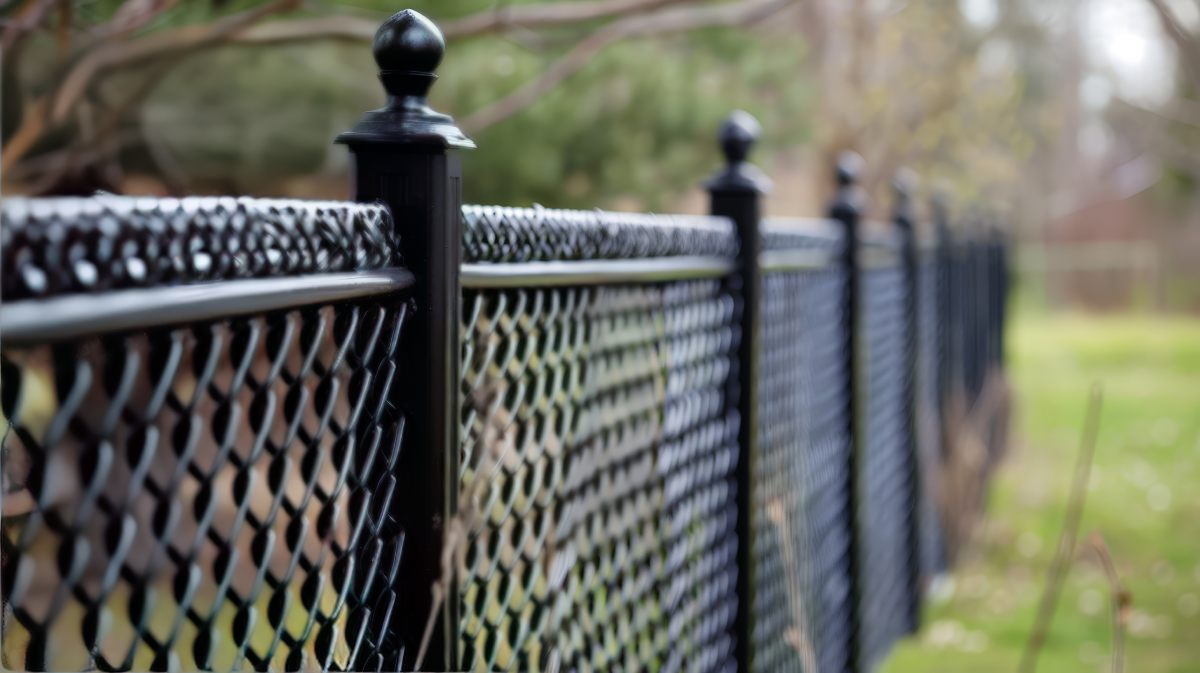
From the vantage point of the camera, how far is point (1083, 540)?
7559 millimetres

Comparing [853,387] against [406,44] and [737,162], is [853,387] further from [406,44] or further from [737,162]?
[406,44]

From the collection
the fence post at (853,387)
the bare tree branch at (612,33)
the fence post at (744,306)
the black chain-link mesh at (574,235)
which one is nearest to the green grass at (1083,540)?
the fence post at (744,306)

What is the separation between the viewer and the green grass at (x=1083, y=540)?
21.0 feet

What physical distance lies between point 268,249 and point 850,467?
4.14 meters

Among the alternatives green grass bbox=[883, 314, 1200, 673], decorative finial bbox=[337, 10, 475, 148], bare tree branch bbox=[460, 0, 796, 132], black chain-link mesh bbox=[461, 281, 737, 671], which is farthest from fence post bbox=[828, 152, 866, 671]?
decorative finial bbox=[337, 10, 475, 148]

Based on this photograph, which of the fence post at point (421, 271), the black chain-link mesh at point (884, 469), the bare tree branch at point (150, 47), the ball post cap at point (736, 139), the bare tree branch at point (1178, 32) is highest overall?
the bare tree branch at point (1178, 32)

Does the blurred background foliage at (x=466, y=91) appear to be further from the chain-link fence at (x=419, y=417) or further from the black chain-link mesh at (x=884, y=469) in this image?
the chain-link fence at (x=419, y=417)

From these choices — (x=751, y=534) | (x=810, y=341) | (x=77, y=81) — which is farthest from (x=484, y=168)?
(x=751, y=534)

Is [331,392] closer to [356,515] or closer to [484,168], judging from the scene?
[356,515]

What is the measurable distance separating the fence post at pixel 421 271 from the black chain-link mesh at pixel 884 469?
3781 millimetres

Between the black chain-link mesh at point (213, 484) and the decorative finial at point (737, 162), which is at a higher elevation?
the decorative finial at point (737, 162)

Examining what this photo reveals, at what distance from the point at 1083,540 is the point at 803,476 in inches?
157

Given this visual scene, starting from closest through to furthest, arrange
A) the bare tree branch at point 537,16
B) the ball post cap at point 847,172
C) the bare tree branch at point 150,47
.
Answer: the bare tree branch at point 150,47 < the ball post cap at point 847,172 < the bare tree branch at point 537,16

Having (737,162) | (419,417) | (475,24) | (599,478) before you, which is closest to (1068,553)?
(737,162)
